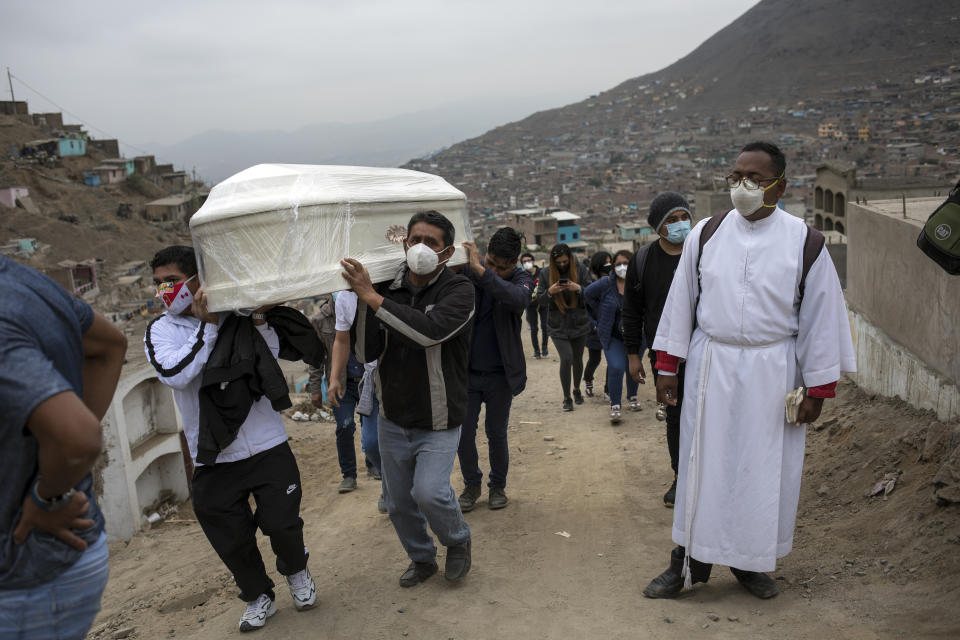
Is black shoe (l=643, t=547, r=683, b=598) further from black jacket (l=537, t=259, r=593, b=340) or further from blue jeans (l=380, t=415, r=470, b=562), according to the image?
black jacket (l=537, t=259, r=593, b=340)

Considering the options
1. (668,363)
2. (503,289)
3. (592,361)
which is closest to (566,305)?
(592,361)

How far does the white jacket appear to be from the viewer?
344cm

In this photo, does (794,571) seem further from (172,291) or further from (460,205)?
(172,291)

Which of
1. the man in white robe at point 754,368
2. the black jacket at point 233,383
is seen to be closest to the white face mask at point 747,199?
the man in white robe at point 754,368

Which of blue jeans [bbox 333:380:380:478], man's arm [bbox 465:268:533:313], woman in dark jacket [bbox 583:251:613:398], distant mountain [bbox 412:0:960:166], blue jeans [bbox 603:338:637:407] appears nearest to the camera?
man's arm [bbox 465:268:533:313]

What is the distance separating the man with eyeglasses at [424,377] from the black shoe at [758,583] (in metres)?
1.46

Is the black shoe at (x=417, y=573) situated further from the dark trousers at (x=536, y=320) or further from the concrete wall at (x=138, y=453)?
the dark trousers at (x=536, y=320)

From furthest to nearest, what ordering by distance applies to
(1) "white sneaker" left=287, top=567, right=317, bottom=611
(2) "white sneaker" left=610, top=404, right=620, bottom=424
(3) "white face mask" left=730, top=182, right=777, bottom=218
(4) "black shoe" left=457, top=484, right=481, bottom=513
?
(2) "white sneaker" left=610, top=404, right=620, bottom=424, (4) "black shoe" left=457, top=484, right=481, bottom=513, (1) "white sneaker" left=287, top=567, right=317, bottom=611, (3) "white face mask" left=730, top=182, right=777, bottom=218

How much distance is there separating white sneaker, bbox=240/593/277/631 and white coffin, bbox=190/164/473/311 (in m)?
1.54

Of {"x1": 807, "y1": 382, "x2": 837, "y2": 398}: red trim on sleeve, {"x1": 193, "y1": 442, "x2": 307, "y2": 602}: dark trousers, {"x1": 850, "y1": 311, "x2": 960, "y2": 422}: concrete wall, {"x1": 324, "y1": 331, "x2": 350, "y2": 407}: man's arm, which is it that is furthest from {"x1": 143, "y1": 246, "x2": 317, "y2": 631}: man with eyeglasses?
{"x1": 850, "y1": 311, "x2": 960, "y2": 422}: concrete wall

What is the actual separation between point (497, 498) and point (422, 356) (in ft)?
6.66

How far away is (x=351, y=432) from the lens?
253 inches

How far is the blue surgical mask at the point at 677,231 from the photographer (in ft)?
15.3

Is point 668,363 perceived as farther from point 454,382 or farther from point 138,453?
point 138,453
